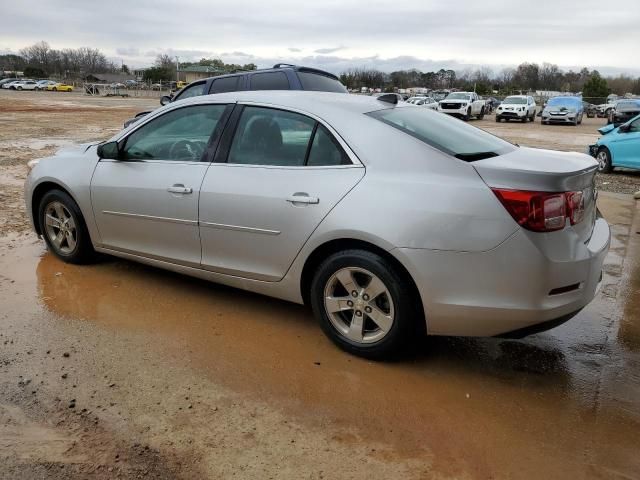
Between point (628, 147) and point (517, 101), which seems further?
point (517, 101)

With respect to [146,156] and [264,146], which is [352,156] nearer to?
[264,146]

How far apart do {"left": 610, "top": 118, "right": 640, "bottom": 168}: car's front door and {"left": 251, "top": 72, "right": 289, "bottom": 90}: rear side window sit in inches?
317

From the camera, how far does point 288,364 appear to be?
139 inches

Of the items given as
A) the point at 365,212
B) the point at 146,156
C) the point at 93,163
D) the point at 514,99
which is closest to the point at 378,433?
the point at 365,212

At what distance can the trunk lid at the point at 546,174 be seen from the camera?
301 centimetres

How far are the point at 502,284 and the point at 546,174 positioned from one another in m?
0.64

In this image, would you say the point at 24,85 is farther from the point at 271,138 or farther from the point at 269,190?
the point at 269,190

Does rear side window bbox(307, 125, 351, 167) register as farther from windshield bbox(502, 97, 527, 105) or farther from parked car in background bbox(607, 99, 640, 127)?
windshield bbox(502, 97, 527, 105)

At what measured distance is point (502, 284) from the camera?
119 inches

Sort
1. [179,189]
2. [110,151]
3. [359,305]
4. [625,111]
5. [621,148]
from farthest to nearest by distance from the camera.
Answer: [625,111] → [621,148] → [110,151] → [179,189] → [359,305]

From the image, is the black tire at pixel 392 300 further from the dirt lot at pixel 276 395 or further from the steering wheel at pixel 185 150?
the steering wheel at pixel 185 150

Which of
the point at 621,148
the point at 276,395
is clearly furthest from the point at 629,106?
the point at 276,395

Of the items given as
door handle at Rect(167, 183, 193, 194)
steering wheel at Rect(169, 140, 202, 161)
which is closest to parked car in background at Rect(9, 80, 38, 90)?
steering wheel at Rect(169, 140, 202, 161)

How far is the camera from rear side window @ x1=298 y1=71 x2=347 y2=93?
8.38 m
